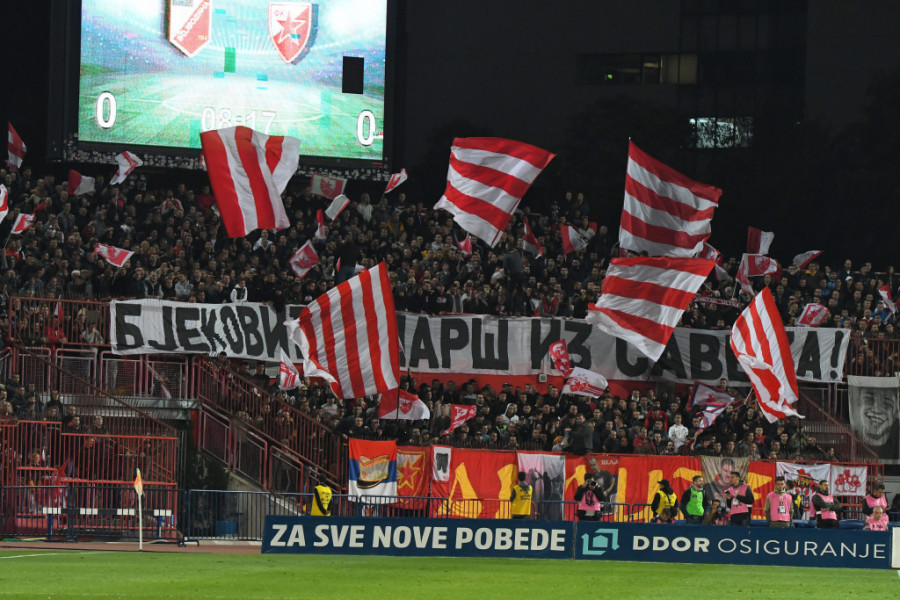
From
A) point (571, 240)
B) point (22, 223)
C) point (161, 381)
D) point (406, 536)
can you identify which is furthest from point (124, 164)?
point (406, 536)

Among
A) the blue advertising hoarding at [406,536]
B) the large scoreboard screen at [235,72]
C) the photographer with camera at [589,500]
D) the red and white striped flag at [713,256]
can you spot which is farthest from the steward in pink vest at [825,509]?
the large scoreboard screen at [235,72]

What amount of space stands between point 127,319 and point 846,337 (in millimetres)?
17277

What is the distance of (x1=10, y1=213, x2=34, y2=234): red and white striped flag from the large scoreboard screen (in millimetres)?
5145

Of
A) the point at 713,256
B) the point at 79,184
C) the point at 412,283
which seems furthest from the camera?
the point at 713,256

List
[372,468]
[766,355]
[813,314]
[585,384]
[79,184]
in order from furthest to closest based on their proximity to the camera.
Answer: [79,184] < [813,314] < [585,384] < [766,355] < [372,468]

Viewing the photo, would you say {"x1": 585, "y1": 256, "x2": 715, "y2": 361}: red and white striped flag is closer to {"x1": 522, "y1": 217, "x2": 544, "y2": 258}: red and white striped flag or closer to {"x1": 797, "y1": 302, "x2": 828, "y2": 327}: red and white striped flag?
{"x1": 797, "y1": 302, "x2": 828, "y2": 327}: red and white striped flag

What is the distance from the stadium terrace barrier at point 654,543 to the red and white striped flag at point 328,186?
57.9 ft

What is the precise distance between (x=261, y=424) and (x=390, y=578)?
13151 mm

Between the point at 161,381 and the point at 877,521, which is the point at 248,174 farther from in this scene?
the point at 877,521

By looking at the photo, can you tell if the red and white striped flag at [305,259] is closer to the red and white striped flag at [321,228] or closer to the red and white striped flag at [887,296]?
the red and white striped flag at [321,228]

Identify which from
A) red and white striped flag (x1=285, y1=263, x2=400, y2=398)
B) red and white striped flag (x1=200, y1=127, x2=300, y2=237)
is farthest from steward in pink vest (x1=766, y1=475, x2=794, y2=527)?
red and white striped flag (x1=200, y1=127, x2=300, y2=237)

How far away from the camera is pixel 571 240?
41500 mm

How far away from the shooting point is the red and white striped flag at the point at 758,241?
146 feet

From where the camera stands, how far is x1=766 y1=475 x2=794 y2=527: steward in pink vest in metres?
28.2
